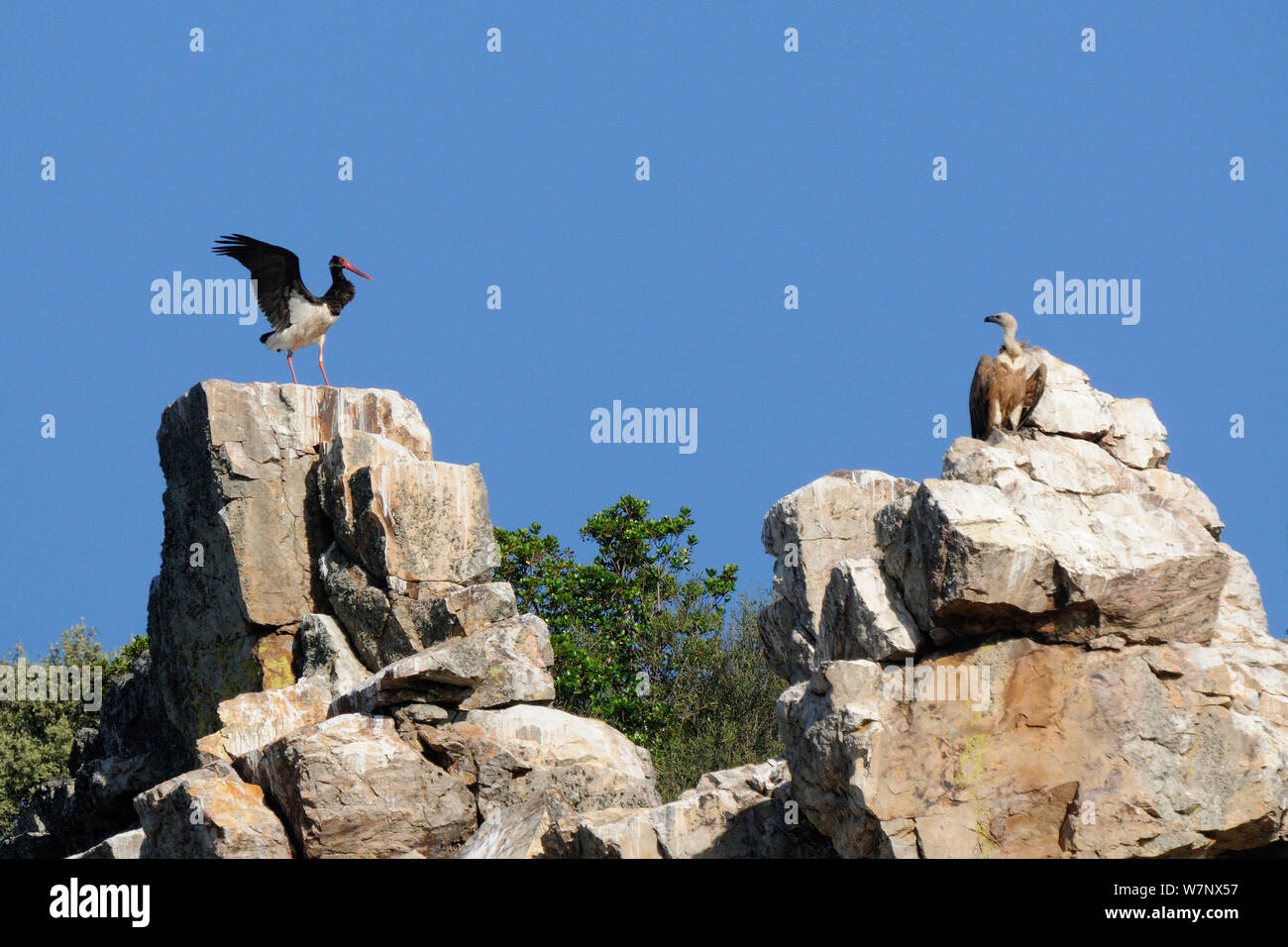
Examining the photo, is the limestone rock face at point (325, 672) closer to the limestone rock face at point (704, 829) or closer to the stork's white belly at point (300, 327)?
the limestone rock face at point (704, 829)

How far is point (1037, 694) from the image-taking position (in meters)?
11.8

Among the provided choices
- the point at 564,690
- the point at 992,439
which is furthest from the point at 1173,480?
the point at 564,690

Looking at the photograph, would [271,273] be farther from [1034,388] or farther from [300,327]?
[1034,388]

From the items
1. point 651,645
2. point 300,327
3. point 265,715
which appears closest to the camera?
point 265,715

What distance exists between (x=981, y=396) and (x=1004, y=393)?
23cm

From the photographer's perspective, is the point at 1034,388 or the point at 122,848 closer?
the point at 1034,388

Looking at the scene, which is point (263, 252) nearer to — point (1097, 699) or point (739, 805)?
point (739, 805)

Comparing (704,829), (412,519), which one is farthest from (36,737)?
(704,829)

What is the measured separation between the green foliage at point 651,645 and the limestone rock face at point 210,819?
45.8ft

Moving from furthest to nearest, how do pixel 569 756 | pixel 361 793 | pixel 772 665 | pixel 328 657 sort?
pixel 328 657
pixel 569 756
pixel 772 665
pixel 361 793

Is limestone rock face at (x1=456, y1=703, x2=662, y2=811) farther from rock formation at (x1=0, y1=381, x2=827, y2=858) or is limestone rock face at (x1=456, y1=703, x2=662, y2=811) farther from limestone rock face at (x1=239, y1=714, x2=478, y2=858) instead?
limestone rock face at (x1=239, y1=714, x2=478, y2=858)

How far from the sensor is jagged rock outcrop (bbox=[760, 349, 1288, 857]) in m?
11.4

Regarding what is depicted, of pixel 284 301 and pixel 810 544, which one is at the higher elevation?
pixel 284 301

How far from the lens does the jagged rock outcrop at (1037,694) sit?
11.4 metres
